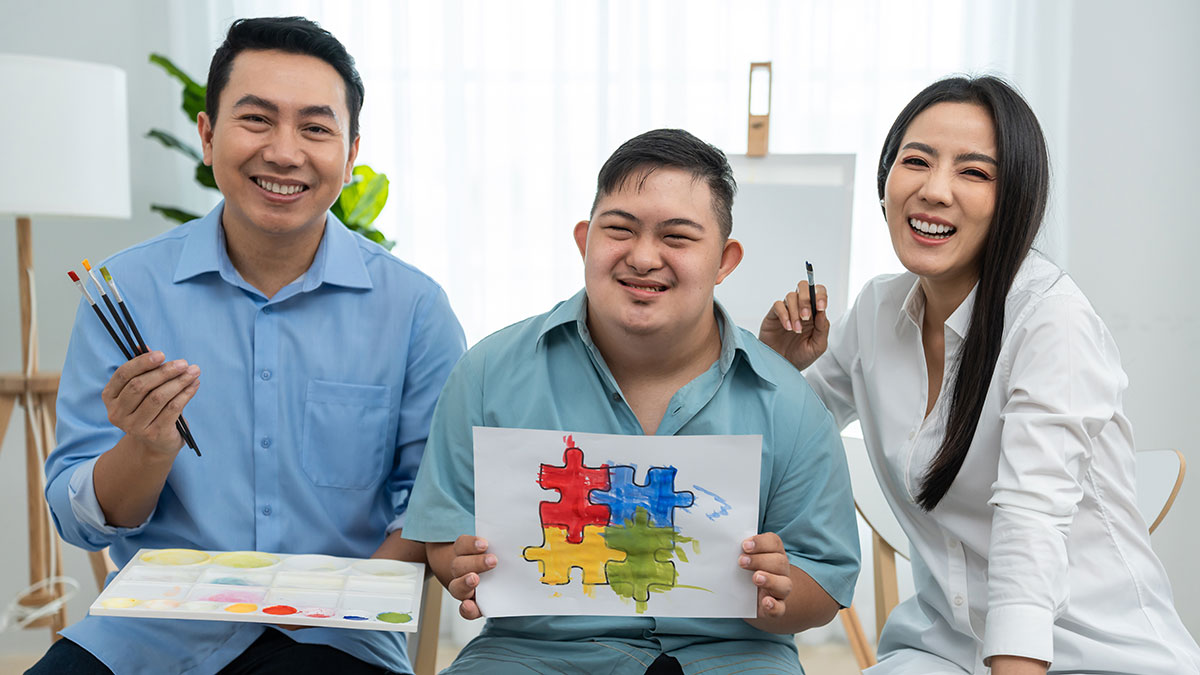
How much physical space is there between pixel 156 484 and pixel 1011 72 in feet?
10.6

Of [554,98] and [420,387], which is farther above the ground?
[554,98]

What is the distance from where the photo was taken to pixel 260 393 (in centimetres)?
164

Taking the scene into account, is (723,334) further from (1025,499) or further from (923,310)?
(1025,499)

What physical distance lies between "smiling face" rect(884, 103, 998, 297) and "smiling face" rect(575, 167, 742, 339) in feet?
1.14

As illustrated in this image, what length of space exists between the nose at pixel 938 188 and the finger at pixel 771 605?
685mm

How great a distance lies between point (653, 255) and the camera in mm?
1447

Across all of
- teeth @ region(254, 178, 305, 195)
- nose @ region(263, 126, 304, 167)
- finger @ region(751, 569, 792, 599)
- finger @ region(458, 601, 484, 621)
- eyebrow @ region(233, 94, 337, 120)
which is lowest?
finger @ region(458, 601, 484, 621)

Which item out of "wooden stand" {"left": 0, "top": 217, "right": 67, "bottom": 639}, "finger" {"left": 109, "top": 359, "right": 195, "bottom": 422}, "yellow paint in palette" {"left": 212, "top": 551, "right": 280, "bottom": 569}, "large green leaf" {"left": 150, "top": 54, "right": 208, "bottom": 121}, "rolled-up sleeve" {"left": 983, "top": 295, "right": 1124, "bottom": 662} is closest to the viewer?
"rolled-up sleeve" {"left": 983, "top": 295, "right": 1124, "bottom": 662}

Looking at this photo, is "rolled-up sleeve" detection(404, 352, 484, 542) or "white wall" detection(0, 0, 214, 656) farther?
"white wall" detection(0, 0, 214, 656)

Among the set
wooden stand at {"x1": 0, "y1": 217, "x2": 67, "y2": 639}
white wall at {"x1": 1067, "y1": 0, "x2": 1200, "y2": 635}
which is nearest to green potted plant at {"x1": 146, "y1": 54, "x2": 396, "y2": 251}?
wooden stand at {"x1": 0, "y1": 217, "x2": 67, "y2": 639}

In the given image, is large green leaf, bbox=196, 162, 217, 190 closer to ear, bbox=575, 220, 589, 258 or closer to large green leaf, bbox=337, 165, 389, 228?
large green leaf, bbox=337, 165, 389, 228

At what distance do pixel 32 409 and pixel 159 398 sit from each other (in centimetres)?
196

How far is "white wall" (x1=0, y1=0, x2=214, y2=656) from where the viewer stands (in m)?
3.63

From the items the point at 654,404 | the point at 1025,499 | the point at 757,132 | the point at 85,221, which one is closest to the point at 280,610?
the point at 654,404
